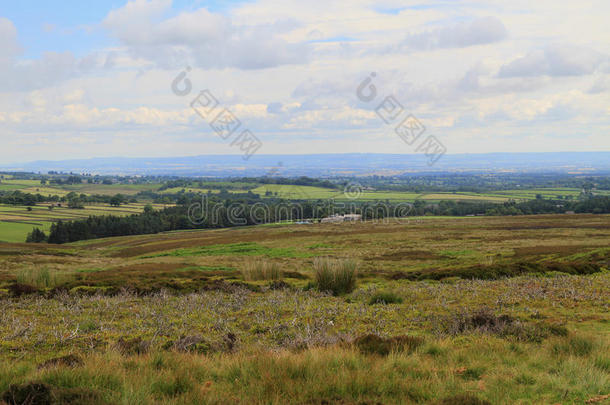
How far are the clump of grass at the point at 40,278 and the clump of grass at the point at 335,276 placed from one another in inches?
455

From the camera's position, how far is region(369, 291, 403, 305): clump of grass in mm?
14113

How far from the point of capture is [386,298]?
14258 millimetres

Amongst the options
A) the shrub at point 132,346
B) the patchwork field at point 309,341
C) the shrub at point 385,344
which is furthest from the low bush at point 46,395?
the shrub at point 385,344

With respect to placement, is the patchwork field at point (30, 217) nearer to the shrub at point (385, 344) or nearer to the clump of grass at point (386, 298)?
the clump of grass at point (386, 298)

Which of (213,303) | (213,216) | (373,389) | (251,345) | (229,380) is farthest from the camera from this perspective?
(213,216)

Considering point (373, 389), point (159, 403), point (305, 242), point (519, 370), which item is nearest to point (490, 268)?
point (519, 370)

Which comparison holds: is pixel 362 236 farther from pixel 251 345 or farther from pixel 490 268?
pixel 251 345

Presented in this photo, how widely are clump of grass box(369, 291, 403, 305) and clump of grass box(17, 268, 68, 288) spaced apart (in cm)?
1392

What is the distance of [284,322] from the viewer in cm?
1089

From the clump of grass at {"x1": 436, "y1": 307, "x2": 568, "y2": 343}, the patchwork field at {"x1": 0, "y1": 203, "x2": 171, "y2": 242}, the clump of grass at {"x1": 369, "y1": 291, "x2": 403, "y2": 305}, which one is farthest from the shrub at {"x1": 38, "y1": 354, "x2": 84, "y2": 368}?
the patchwork field at {"x1": 0, "y1": 203, "x2": 171, "y2": 242}

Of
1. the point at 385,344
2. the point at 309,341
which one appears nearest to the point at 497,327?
the point at 385,344

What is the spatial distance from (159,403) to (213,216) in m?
100

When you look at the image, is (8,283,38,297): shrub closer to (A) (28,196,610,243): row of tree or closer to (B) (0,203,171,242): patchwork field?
(B) (0,203,171,242): patchwork field

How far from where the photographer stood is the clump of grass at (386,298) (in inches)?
556
